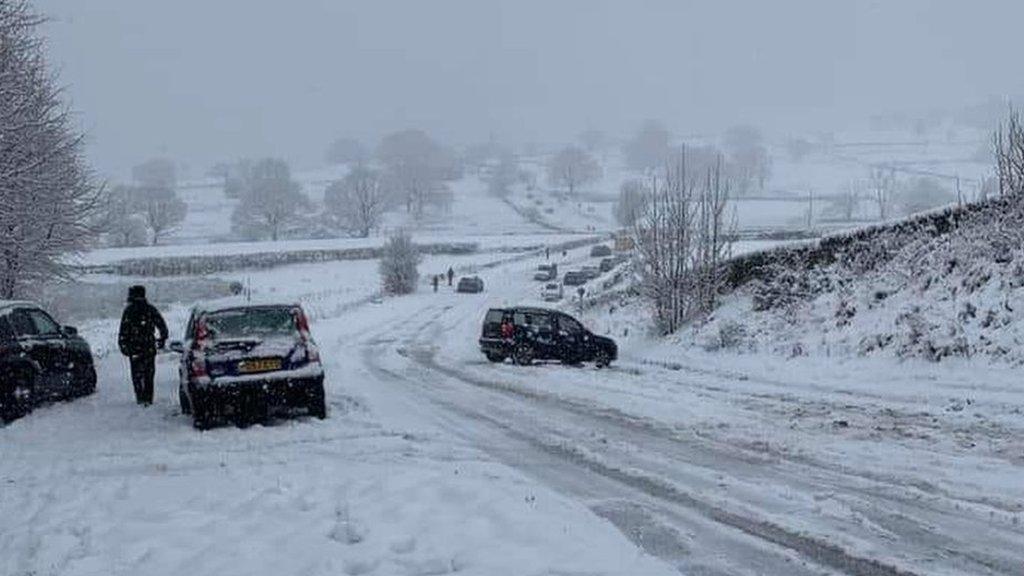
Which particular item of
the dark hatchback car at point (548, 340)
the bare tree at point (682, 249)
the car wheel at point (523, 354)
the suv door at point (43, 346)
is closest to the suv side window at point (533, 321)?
the dark hatchback car at point (548, 340)

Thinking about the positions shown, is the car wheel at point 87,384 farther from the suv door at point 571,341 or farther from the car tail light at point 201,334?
the suv door at point 571,341

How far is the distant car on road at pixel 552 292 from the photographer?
182 feet

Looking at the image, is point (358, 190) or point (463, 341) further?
point (358, 190)

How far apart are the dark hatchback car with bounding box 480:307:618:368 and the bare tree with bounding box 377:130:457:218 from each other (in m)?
119

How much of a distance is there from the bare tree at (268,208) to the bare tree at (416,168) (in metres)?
17.6

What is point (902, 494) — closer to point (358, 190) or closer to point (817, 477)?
point (817, 477)

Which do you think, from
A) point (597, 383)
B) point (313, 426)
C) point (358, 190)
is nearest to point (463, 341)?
point (597, 383)

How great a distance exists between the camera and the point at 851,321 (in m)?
20.7

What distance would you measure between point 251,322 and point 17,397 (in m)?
3.45

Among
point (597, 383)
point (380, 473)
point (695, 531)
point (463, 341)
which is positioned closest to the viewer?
point (695, 531)

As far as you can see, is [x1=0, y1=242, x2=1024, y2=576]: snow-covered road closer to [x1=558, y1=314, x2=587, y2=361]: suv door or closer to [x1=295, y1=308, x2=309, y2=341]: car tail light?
[x1=295, y1=308, x2=309, y2=341]: car tail light

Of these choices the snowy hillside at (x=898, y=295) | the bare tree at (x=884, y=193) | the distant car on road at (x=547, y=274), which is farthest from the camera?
the bare tree at (x=884, y=193)

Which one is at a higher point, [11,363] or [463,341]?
[11,363]

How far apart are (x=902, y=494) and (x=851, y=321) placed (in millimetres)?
13091
